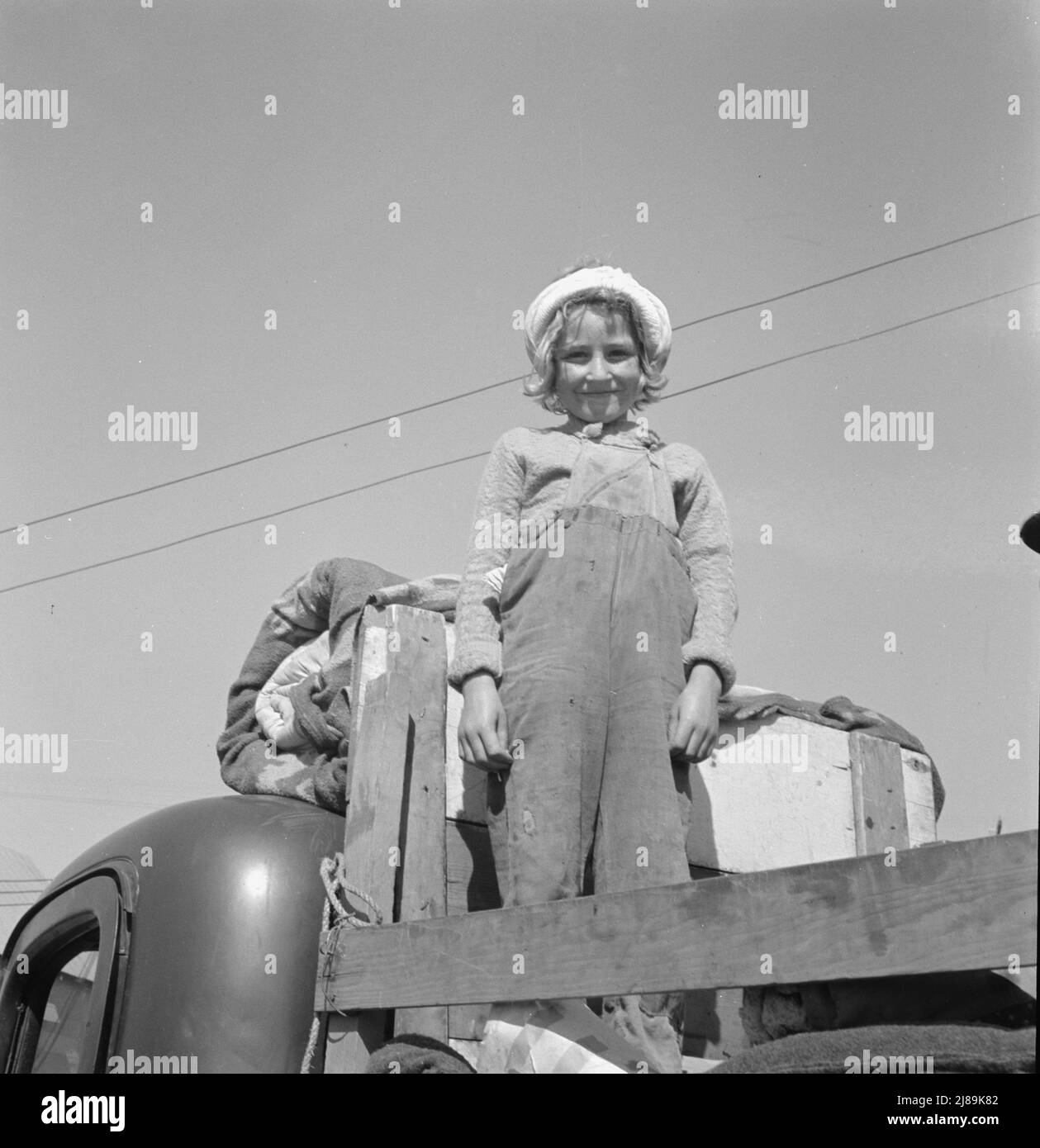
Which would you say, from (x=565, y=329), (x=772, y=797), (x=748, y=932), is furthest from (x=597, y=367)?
(x=748, y=932)

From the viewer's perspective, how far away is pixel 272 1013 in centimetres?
287

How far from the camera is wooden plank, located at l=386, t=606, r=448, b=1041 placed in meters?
2.92

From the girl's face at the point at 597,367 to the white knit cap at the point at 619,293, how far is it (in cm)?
4

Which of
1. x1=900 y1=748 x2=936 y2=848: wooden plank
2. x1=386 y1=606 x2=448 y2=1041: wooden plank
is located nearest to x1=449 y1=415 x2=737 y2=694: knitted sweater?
x1=386 y1=606 x2=448 y2=1041: wooden plank

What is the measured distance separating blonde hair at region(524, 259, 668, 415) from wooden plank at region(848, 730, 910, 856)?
1076 mm

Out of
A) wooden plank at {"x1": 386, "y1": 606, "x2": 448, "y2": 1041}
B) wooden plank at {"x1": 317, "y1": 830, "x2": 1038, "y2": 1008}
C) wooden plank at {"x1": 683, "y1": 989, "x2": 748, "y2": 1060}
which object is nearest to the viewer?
wooden plank at {"x1": 317, "y1": 830, "x2": 1038, "y2": 1008}

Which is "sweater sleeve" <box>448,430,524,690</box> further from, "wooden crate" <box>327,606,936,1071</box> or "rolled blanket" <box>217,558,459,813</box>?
"rolled blanket" <box>217,558,459,813</box>

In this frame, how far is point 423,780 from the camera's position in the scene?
10.1ft

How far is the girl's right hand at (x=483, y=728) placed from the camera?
2.86 m

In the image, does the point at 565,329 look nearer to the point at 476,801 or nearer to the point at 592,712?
the point at 592,712

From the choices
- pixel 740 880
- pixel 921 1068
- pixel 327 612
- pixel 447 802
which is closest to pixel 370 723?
pixel 447 802

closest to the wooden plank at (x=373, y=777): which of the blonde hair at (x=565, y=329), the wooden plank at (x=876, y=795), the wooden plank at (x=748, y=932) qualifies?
the wooden plank at (x=748, y=932)

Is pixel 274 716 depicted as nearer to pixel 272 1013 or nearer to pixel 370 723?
pixel 370 723

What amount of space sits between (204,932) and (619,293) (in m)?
1.71
